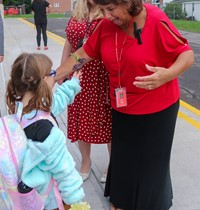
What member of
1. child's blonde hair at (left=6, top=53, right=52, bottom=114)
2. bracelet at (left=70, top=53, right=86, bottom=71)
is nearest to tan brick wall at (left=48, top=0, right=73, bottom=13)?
bracelet at (left=70, top=53, right=86, bottom=71)

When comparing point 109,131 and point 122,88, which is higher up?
point 122,88

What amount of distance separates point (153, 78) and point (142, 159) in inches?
29.0

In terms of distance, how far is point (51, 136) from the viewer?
1852mm

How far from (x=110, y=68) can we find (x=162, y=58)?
339 millimetres

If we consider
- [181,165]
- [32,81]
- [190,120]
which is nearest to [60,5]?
[190,120]

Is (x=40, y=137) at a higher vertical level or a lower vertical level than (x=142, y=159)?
higher

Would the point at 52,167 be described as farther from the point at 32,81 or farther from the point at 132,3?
the point at 132,3

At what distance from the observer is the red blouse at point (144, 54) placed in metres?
2.08

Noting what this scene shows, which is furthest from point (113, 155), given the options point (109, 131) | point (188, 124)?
point (188, 124)

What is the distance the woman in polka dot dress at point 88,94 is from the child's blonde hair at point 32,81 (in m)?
0.89

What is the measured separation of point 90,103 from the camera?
9.62 feet

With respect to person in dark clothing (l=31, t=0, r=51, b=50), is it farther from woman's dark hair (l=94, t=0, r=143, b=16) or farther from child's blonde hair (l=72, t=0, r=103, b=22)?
woman's dark hair (l=94, t=0, r=143, b=16)

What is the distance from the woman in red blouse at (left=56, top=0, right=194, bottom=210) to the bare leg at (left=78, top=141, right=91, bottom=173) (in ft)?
1.50

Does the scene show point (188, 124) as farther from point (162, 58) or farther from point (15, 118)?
point (15, 118)
